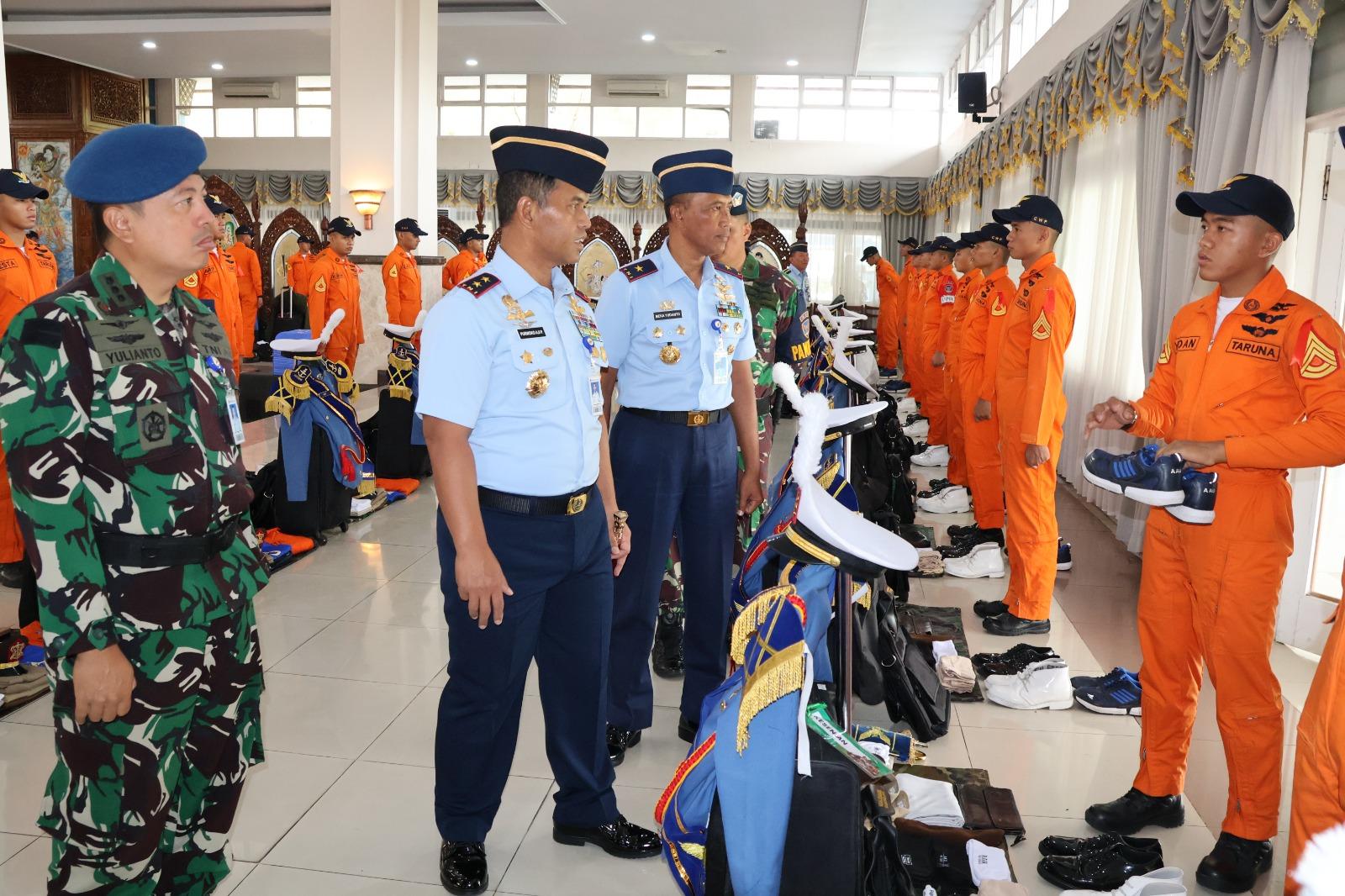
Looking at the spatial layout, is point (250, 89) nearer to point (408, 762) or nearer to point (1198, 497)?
point (408, 762)

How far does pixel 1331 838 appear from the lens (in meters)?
0.48

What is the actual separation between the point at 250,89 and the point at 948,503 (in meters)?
17.5

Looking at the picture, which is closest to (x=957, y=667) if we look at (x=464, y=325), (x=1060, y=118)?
(x=464, y=325)

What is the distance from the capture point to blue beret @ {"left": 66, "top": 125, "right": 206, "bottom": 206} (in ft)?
5.24

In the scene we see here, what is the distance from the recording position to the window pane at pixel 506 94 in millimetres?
18953

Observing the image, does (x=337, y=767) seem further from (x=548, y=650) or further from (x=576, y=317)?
(x=576, y=317)

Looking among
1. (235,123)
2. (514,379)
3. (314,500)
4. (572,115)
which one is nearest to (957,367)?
(314,500)

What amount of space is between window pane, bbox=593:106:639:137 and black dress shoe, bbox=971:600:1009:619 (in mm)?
16139

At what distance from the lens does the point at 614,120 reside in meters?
19.1

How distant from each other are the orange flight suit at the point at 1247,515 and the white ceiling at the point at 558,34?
411 inches

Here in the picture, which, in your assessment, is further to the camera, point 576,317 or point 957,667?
point 957,667

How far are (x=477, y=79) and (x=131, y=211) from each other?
18.8m

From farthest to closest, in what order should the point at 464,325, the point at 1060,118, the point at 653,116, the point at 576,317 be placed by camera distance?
the point at 653,116 < the point at 1060,118 < the point at 576,317 < the point at 464,325

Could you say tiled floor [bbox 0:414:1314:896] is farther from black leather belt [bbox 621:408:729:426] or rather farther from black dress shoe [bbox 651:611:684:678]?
black leather belt [bbox 621:408:729:426]
